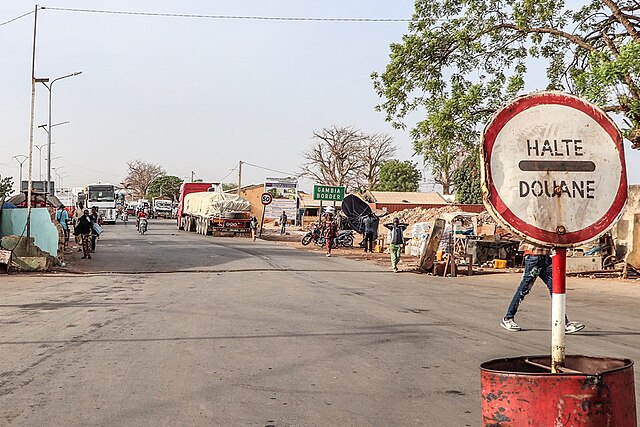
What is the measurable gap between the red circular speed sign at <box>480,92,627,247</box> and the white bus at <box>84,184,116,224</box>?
64.2 metres

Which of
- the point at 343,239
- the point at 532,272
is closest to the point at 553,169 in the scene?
the point at 532,272

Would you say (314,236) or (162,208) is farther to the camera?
(162,208)

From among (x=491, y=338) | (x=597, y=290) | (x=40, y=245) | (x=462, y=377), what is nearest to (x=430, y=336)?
(x=491, y=338)

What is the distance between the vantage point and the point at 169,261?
24531 millimetres

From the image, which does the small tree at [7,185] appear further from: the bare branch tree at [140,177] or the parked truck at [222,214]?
the bare branch tree at [140,177]

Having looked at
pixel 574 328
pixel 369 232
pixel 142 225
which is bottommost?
pixel 574 328

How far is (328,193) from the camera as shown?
40.9m

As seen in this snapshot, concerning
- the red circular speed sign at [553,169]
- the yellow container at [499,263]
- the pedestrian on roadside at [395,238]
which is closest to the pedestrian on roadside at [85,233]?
the pedestrian on roadside at [395,238]

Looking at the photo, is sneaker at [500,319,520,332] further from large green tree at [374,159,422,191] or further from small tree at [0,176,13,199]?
large green tree at [374,159,422,191]

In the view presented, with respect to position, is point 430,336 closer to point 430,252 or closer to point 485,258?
point 430,252

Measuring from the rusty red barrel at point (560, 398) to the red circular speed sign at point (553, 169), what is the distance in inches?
23.7

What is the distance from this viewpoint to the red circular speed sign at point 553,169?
3350mm

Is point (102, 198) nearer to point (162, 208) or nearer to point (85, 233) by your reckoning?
point (162, 208)

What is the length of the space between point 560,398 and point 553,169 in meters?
1.02
